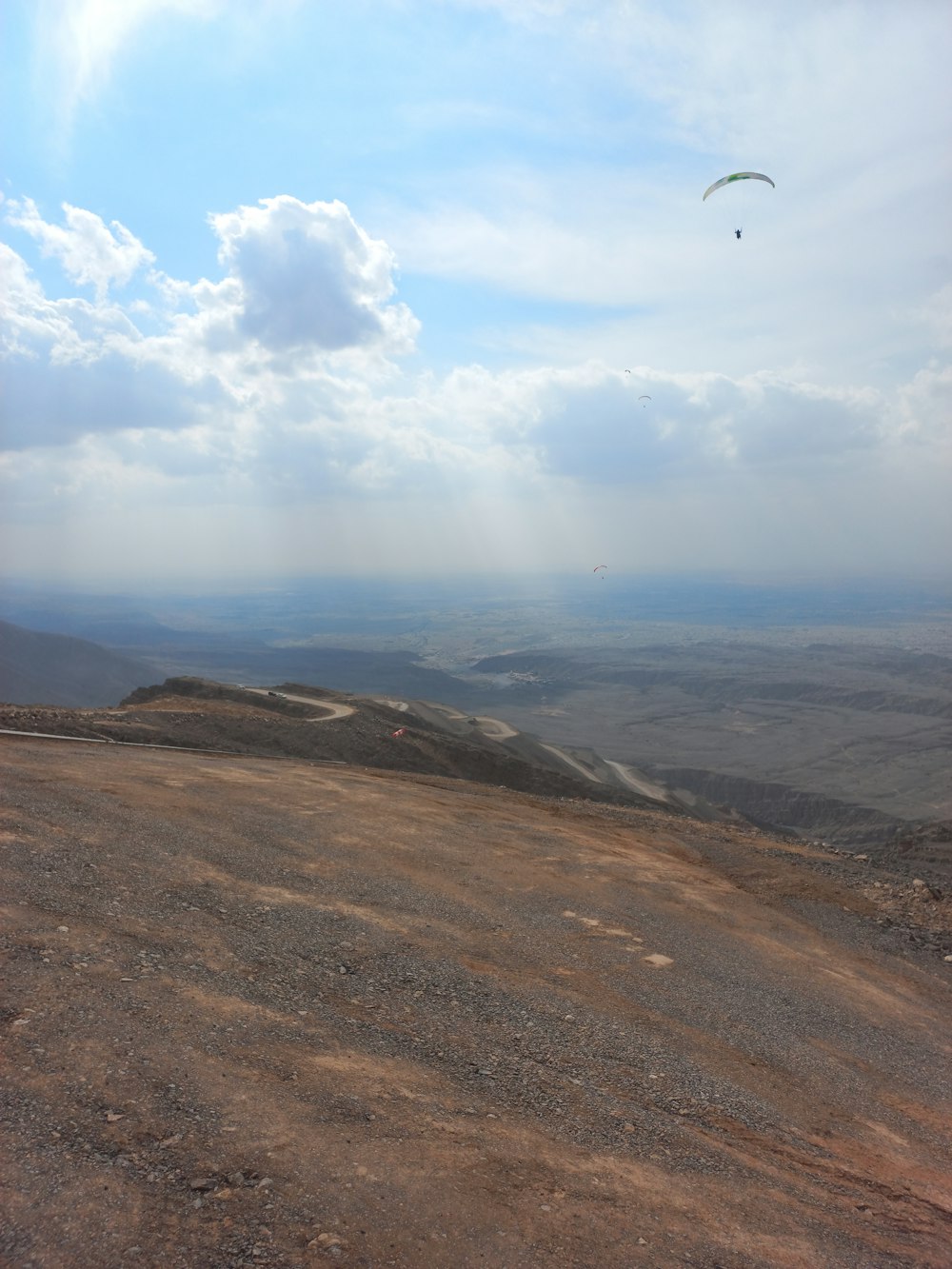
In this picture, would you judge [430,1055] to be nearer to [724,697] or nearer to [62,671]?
[724,697]

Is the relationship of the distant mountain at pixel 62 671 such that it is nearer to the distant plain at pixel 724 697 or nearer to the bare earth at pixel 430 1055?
the distant plain at pixel 724 697

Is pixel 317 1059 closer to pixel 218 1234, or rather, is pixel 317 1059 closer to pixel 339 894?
pixel 218 1234

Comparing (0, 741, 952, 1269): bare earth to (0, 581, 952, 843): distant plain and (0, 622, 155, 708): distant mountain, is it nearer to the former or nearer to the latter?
(0, 581, 952, 843): distant plain

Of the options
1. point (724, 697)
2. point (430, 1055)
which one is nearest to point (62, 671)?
point (724, 697)

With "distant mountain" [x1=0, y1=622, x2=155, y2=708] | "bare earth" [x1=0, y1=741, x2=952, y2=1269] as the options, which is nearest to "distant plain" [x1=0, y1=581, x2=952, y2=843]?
"distant mountain" [x1=0, y1=622, x2=155, y2=708]

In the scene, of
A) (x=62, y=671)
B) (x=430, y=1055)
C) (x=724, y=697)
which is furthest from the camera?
(x=724, y=697)
